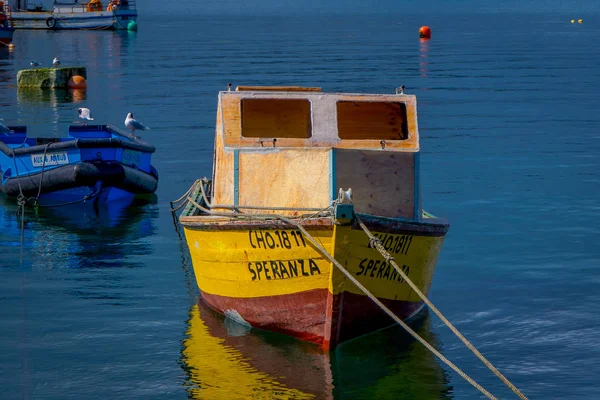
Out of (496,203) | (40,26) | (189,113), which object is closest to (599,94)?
(189,113)

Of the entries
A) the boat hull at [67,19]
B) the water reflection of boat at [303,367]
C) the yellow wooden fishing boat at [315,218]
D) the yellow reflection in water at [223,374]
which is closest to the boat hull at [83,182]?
the yellow wooden fishing boat at [315,218]

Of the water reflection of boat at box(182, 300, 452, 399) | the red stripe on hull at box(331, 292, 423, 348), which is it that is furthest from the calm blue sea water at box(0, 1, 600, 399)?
the red stripe on hull at box(331, 292, 423, 348)

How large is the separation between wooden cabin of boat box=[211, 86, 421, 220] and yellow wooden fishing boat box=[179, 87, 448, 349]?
0.04ft

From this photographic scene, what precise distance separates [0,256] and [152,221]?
3.44 m

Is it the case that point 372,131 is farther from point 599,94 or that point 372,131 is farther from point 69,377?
point 599,94

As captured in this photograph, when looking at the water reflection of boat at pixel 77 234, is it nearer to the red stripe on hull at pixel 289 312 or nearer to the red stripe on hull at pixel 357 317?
the red stripe on hull at pixel 289 312

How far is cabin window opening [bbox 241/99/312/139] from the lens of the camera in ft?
A: 42.9

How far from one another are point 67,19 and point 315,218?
84.0 metres

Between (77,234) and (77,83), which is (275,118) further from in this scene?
(77,83)

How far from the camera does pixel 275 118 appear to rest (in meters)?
13.2

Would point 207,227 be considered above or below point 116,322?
above

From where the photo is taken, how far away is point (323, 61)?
59.7 metres

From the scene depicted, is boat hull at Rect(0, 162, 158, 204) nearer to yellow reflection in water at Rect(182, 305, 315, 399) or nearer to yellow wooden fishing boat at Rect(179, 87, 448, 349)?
yellow wooden fishing boat at Rect(179, 87, 448, 349)

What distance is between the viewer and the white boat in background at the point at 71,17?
9062 centimetres
